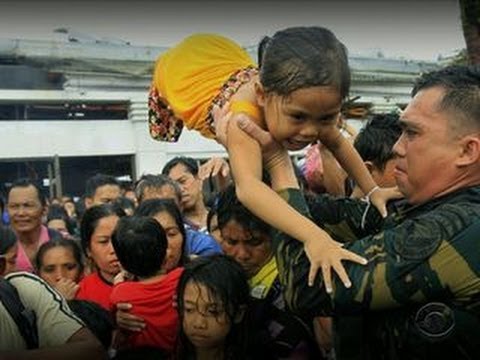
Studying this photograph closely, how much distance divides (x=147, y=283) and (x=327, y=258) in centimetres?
98

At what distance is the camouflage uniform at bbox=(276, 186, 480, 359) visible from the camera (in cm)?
131

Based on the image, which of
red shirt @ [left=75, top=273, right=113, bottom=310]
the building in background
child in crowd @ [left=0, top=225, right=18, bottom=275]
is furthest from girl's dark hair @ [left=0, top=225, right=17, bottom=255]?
the building in background

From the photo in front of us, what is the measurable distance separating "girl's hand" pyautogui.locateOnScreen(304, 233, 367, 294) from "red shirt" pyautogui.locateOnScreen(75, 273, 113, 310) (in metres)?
1.25

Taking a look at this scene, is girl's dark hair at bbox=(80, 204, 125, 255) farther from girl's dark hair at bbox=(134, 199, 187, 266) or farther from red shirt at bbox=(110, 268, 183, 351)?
red shirt at bbox=(110, 268, 183, 351)

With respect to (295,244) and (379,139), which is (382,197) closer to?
(295,244)

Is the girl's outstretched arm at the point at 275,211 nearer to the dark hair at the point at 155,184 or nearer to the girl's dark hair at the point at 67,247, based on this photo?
the girl's dark hair at the point at 67,247

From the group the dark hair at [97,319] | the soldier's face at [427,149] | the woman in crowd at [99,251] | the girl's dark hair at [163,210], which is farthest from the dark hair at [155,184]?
the soldier's face at [427,149]

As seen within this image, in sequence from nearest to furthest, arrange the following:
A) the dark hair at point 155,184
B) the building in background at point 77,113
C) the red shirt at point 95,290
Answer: the red shirt at point 95,290 → the dark hair at point 155,184 → the building in background at point 77,113

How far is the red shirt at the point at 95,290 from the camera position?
2.49m

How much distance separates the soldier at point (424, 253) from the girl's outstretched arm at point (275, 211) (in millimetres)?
28

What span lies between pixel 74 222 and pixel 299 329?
514 centimetres

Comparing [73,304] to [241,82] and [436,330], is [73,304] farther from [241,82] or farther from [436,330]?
[436,330]

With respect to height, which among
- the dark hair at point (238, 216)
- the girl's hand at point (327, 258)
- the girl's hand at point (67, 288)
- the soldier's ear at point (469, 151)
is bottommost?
the girl's hand at point (67, 288)

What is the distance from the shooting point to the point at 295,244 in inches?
57.1
